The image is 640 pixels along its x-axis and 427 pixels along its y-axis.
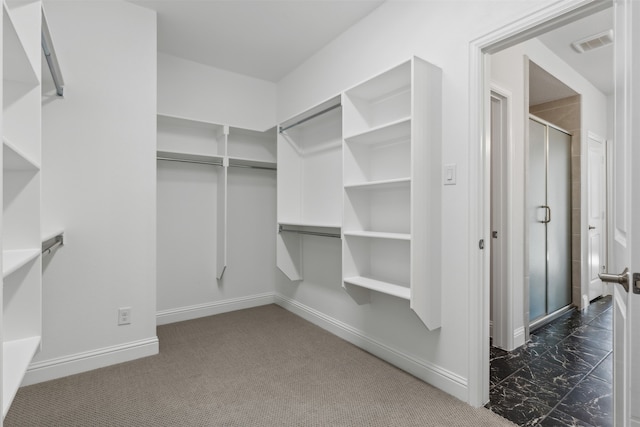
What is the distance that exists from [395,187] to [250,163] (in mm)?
1808

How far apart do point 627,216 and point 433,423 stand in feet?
4.58

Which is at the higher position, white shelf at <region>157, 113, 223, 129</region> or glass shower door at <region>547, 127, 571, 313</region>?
white shelf at <region>157, 113, 223, 129</region>

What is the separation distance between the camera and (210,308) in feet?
11.1

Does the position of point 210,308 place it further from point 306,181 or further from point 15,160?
point 15,160

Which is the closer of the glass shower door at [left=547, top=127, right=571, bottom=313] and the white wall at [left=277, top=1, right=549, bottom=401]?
the white wall at [left=277, top=1, right=549, bottom=401]

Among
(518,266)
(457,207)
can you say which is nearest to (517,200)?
(518,266)

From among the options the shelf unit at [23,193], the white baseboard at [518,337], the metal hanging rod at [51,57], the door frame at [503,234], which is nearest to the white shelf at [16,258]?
the shelf unit at [23,193]

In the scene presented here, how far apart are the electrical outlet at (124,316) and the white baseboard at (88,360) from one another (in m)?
0.16

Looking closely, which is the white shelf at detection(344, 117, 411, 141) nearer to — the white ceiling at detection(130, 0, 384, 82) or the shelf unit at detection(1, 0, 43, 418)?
the white ceiling at detection(130, 0, 384, 82)

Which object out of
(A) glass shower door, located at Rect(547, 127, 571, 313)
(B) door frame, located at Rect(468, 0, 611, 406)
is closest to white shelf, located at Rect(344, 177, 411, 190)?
(B) door frame, located at Rect(468, 0, 611, 406)

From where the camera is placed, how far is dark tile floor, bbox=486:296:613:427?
5.81 ft

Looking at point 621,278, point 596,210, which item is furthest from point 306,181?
point 596,210

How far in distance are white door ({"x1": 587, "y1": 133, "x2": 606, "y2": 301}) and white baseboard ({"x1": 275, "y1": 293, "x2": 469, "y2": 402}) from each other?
3121 millimetres

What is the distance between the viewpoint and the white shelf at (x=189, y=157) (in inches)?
118
